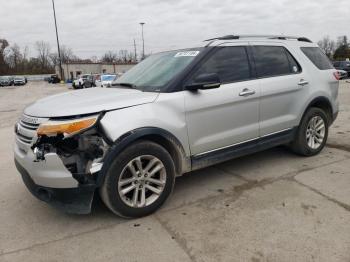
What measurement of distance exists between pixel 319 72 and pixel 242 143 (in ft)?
6.31

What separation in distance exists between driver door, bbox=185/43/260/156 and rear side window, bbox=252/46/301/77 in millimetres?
206

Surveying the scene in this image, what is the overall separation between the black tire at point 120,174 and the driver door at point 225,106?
1.36 ft

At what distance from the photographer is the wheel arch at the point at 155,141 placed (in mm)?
3119

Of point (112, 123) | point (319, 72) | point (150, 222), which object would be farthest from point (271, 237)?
point (319, 72)

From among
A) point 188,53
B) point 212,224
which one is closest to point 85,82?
point 188,53

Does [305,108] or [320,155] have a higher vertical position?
[305,108]

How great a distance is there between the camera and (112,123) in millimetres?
3148

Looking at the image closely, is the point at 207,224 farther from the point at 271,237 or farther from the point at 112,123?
the point at 112,123

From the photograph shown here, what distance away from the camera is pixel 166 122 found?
3.48 meters

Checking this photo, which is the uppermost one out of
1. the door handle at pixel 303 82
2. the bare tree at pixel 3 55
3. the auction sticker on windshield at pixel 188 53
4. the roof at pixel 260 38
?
the bare tree at pixel 3 55

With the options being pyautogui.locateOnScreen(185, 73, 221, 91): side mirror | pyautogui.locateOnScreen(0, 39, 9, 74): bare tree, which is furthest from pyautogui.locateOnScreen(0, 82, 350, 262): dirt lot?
pyautogui.locateOnScreen(0, 39, 9, 74): bare tree

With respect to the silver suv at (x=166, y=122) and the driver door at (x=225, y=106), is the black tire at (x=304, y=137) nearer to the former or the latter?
the silver suv at (x=166, y=122)

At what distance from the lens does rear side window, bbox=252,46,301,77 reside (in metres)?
4.41

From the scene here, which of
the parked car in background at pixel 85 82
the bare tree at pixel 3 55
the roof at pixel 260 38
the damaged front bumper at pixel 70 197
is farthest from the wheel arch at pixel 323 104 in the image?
the bare tree at pixel 3 55
